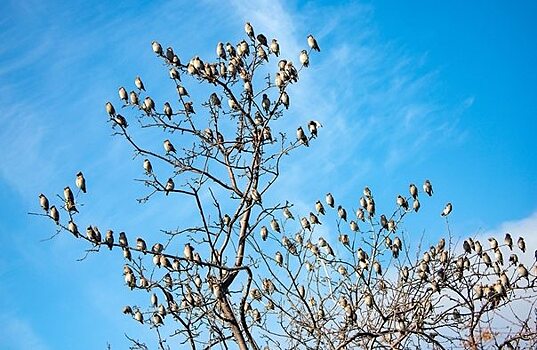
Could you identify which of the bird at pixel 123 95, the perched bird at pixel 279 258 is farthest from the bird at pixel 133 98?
the perched bird at pixel 279 258

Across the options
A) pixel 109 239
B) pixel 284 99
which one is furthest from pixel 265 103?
pixel 109 239

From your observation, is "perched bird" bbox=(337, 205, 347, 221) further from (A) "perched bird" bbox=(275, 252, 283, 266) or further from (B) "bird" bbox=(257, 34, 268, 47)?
(B) "bird" bbox=(257, 34, 268, 47)

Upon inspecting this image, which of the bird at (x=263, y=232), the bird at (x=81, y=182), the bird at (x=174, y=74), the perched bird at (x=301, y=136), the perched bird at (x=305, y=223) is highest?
the bird at (x=174, y=74)

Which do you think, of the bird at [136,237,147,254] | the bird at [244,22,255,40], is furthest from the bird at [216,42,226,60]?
the bird at [136,237,147,254]

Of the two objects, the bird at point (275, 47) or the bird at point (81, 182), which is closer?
the bird at point (81, 182)

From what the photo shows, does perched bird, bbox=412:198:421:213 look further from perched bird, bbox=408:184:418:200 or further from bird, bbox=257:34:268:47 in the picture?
bird, bbox=257:34:268:47

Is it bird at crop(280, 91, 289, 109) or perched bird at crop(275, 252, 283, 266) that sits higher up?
bird at crop(280, 91, 289, 109)

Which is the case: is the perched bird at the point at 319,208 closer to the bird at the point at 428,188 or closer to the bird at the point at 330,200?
the bird at the point at 330,200

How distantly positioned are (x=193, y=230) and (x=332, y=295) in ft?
4.60

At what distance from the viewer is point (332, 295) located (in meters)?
6.77

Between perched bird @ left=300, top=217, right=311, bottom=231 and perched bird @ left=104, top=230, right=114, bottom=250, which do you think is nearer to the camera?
perched bird @ left=104, top=230, right=114, bottom=250

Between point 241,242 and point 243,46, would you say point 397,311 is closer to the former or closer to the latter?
point 241,242

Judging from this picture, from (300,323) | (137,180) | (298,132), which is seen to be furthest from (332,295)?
(137,180)

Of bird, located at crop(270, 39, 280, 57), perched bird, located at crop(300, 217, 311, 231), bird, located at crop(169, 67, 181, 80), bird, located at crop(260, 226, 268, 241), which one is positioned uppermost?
bird, located at crop(270, 39, 280, 57)
